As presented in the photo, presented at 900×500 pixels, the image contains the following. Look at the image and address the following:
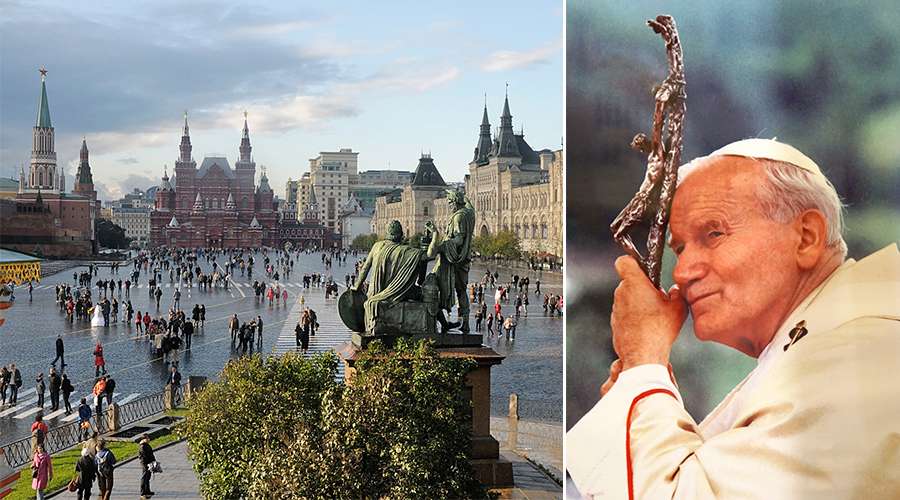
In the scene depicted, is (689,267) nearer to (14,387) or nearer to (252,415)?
(252,415)

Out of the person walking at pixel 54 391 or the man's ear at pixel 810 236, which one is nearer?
the man's ear at pixel 810 236

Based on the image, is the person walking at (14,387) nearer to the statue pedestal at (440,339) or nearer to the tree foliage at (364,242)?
the statue pedestal at (440,339)

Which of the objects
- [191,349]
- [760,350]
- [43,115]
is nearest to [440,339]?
[760,350]

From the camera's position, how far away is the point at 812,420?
5816 mm

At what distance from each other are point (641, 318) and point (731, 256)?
80 centimetres

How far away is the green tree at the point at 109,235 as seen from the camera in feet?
264

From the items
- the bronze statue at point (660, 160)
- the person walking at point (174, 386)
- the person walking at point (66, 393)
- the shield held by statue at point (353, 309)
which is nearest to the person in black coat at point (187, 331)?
the person walking at point (174, 386)

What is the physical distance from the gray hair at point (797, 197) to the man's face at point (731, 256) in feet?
0.17

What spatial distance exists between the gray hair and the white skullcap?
0.03m

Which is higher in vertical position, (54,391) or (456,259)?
(456,259)

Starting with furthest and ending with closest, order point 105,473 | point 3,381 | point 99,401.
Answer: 1. point 3,381
2. point 99,401
3. point 105,473

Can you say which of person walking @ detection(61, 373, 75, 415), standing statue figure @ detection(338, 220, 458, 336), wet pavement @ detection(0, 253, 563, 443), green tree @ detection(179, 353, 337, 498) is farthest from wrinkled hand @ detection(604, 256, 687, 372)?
person walking @ detection(61, 373, 75, 415)

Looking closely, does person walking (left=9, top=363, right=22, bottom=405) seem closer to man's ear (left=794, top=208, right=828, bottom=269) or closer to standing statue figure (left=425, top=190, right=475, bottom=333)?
standing statue figure (left=425, top=190, right=475, bottom=333)

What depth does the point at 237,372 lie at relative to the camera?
25.6 ft
